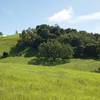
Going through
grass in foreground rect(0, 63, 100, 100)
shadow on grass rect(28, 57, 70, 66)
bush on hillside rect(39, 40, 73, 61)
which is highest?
bush on hillside rect(39, 40, 73, 61)

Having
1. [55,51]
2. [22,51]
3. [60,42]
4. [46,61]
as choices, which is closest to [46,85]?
[46,61]

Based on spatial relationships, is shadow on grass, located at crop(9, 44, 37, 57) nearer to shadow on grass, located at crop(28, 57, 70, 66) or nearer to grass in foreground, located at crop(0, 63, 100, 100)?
shadow on grass, located at crop(28, 57, 70, 66)

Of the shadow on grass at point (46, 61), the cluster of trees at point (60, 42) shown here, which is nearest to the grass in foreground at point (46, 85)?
the shadow on grass at point (46, 61)

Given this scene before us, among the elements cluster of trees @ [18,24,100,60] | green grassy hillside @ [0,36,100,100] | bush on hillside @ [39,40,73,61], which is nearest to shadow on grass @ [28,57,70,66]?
bush on hillside @ [39,40,73,61]

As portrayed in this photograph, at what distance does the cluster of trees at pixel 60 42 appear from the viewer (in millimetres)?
121287

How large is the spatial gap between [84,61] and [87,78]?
71320 mm

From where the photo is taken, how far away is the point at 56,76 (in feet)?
131

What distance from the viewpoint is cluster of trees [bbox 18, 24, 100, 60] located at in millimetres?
121287

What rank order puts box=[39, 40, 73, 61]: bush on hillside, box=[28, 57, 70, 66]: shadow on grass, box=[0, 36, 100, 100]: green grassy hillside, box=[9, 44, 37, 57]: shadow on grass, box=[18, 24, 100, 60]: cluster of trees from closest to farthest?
1. box=[0, 36, 100, 100]: green grassy hillside
2. box=[28, 57, 70, 66]: shadow on grass
3. box=[39, 40, 73, 61]: bush on hillside
4. box=[18, 24, 100, 60]: cluster of trees
5. box=[9, 44, 37, 57]: shadow on grass

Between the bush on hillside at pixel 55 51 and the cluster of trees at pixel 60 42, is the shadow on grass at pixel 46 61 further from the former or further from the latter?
the cluster of trees at pixel 60 42

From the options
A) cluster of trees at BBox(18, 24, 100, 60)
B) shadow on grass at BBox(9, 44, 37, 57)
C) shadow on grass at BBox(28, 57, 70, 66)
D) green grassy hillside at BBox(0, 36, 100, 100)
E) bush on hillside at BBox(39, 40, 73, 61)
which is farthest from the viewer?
shadow on grass at BBox(9, 44, 37, 57)

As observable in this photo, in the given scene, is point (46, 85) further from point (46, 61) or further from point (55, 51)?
point (55, 51)

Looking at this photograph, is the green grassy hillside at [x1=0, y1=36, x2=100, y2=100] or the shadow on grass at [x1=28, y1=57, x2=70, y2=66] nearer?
the green grassy hillside at [x1=0, y1=36, x2=100, y2=100]

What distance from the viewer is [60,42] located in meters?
134
